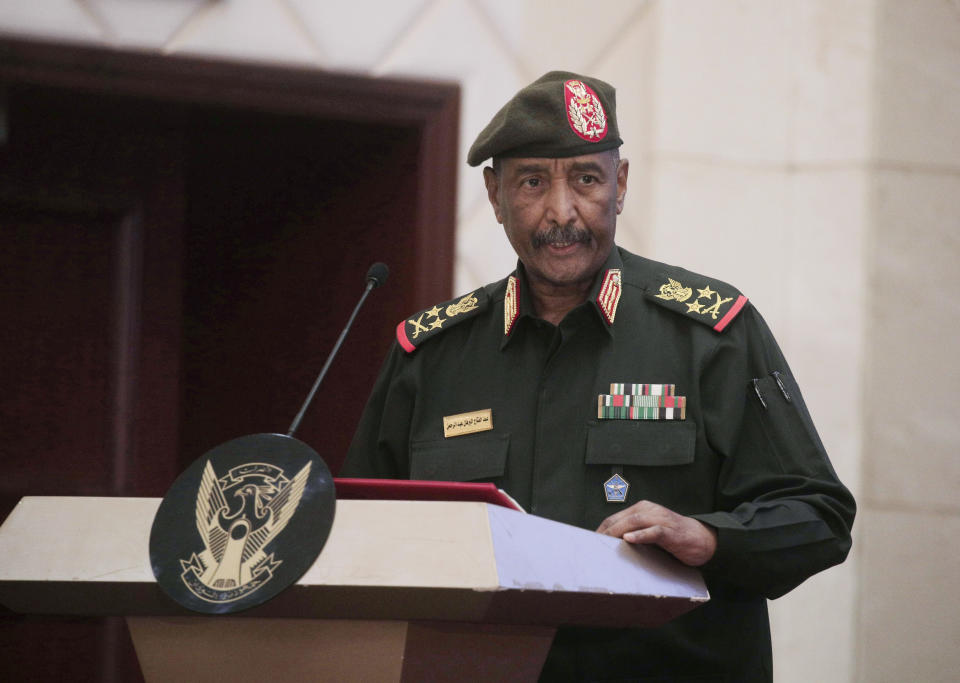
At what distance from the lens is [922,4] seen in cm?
269

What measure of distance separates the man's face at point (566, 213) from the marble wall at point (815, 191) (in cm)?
86

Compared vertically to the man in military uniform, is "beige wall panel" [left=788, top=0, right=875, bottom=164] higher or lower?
higher

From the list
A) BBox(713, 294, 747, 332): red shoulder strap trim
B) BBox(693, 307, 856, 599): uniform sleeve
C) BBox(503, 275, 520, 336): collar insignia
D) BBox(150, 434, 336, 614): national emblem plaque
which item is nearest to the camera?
BBox(150, 434, 336, 614): national emblem plaque

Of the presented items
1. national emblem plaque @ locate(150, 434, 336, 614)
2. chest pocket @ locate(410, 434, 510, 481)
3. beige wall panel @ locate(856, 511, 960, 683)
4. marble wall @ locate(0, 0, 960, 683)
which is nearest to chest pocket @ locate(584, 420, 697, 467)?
chest pocket @ locate(410, 434, 510, 481)

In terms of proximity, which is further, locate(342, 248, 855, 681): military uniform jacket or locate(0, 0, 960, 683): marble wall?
locate(0, 0, 960, 683): marble wall

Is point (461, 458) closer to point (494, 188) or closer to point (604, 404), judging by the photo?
point (604, 404)

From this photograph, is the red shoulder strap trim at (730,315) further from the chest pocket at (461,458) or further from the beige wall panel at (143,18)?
the beige wall panel at (143,18)

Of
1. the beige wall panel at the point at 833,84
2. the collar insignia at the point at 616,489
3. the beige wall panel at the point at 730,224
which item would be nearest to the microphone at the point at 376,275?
the collar insignia at the point at 616,489

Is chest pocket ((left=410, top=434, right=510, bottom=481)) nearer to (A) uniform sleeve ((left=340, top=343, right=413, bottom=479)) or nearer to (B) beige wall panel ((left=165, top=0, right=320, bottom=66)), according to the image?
(A) uniform sleeve ((left=340, top=343, right=413, bottom=479))

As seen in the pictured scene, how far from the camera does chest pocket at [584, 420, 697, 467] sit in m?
1.59

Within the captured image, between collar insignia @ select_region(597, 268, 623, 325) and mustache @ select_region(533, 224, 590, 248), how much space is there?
6cm

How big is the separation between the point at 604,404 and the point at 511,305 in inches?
9.2

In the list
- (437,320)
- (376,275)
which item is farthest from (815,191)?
(376,275)

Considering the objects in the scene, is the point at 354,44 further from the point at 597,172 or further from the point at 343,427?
the point at 597,172
